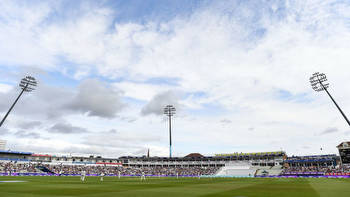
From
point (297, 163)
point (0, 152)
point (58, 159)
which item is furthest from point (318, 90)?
point (0, 152)

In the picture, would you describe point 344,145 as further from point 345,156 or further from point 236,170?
point 236,170

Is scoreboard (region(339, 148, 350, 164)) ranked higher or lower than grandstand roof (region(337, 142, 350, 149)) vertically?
lower

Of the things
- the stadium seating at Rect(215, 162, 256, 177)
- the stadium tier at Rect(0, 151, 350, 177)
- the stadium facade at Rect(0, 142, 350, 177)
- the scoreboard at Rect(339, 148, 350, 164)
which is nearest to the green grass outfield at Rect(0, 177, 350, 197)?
the stadium facade at Rect(0, 142, 350, 177)

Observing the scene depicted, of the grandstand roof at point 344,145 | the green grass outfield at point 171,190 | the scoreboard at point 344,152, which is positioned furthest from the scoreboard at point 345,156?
the green grass outfield at point 171,190

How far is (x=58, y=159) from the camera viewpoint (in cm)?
10838

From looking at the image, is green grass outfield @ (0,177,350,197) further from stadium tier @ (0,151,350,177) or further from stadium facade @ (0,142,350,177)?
stadium tier @ (0,151,350,177)

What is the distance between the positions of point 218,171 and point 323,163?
42.9 meters

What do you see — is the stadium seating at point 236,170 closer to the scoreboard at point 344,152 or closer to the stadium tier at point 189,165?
the stadium tier at point 189,165

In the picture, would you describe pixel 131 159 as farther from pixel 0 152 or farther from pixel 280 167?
pixel 280 167

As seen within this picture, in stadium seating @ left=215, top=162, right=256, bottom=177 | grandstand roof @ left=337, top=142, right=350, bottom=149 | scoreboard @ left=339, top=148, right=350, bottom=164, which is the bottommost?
stadium seating @ left=215, top=162, right=256, bottom=177

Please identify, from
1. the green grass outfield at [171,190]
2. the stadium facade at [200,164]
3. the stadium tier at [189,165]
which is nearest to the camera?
the green grass outfield at [171,190]

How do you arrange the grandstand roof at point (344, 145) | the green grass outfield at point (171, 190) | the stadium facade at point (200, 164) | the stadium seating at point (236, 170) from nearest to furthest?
the green grass outfield at point (171, 190)
the stadium facade at point (200, 164)
the grandstand roof at point (344, 145)
the stadium seating at point (236, 170)

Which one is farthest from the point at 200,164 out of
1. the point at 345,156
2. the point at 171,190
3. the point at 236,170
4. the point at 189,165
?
the point at 171,190

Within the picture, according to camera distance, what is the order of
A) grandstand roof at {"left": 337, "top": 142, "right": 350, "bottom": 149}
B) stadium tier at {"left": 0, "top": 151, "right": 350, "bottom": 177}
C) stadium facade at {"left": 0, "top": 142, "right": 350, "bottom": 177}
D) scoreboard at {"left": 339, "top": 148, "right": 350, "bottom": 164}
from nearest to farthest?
stadium tier at {"left": 0, "top": 151, "right": 350, "bottom": 177} < stadium facade at {"left": 0, "top": 142, "right": 350, "bottom": 177} < scoreboard at {"left": 339, "top": 148, "right": 350, "bottom": 164} < grandstand roof at {"left": 337, "top": 142, "right": 350, "bottom": 149}
